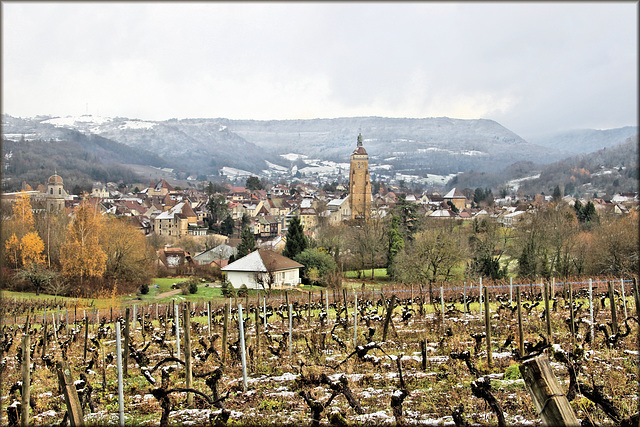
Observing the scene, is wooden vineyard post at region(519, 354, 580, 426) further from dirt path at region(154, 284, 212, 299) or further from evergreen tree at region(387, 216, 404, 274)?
evergreen tree at region(387, 216, 404, 274)

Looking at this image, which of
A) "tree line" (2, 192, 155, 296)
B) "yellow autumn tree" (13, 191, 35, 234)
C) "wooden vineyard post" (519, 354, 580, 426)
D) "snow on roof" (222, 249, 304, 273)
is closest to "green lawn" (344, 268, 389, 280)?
"snow on roof" (222, 249, 304, 273)

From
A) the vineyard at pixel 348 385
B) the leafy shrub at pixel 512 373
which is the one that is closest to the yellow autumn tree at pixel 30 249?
the vineyard at pixel 348 385

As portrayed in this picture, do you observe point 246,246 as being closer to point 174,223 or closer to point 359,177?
point 174,223

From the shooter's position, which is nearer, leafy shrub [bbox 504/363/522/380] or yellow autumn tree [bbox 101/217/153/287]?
leafy shrub [bbox 504/363/522/380]

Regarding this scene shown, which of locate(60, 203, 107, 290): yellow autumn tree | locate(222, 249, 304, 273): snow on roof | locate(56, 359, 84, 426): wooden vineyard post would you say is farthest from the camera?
locate(222, 249, 304, 273): snow on roof

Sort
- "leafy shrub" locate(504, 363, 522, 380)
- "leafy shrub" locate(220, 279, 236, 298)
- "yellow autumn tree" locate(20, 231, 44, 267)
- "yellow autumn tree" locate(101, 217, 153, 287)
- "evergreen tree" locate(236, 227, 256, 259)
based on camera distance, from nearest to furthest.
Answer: "leafy shrub" locate(504, 363, 522, 380) < "leafy shrub" locate(220, 279, 236, 298) < "yellow autumn tree" locate(20, 231, 44, 267) < "yellow autumn tree" locate(101, 217, 153, 287) < "evergreen tree" locate(236, 227, 256, 259)

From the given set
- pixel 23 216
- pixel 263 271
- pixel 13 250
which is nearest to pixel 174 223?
pixel 23 216

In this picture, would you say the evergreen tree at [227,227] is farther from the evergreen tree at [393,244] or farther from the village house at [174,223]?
the evergreen tree at [393,244]
